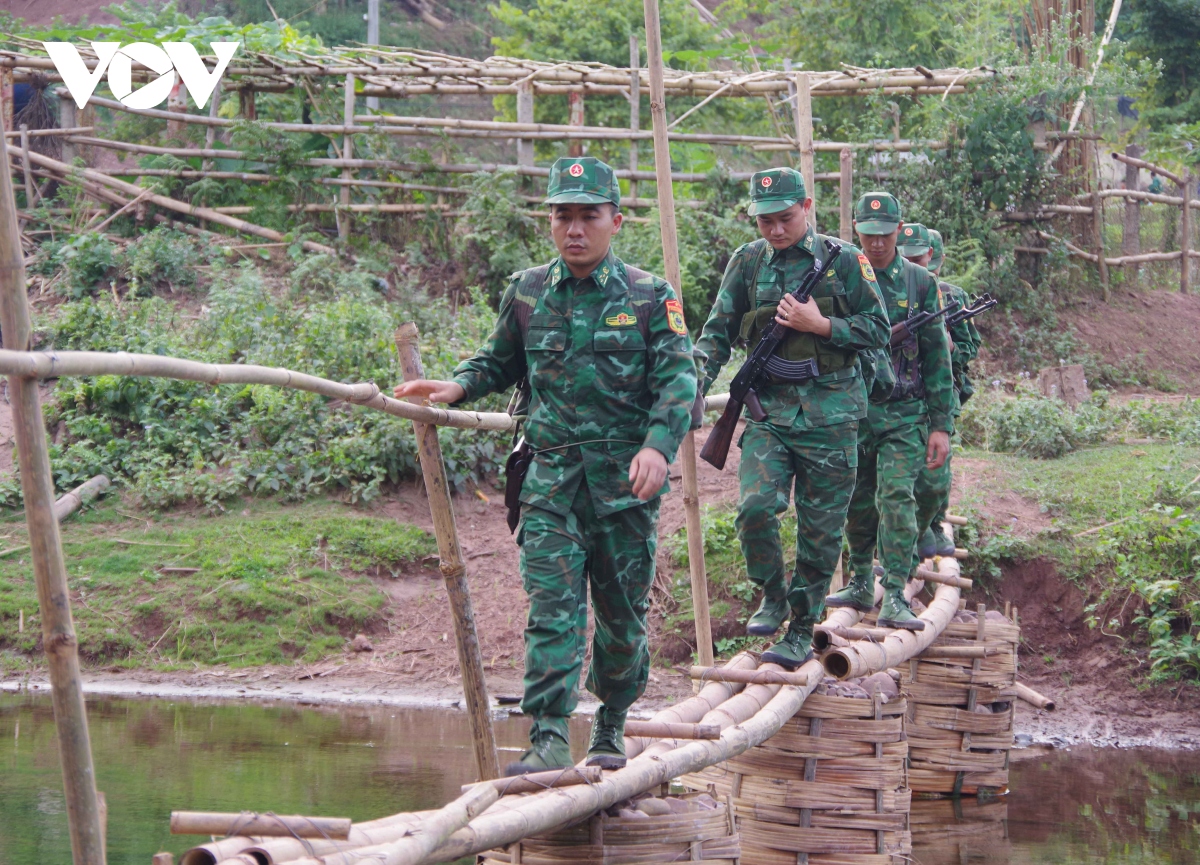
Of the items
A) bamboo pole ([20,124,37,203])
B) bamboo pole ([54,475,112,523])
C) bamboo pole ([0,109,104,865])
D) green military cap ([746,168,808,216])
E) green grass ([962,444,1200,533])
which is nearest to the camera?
bamboo pole ([0,109,104,865])

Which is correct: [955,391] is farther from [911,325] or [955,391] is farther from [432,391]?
[432,391]

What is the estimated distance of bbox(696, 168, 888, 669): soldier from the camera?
5.72m

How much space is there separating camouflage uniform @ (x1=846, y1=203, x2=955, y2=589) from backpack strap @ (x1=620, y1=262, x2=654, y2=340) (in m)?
2.93

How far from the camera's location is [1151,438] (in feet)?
42.3

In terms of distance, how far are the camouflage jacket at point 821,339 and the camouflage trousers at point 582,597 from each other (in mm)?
1534

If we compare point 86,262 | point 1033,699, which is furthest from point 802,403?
point 86,262

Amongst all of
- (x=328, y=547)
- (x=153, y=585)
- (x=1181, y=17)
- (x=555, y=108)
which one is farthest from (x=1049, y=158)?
(x=153, y=585)

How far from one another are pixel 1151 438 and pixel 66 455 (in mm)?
9743

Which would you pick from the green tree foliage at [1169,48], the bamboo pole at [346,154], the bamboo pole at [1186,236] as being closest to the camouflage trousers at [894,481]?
the bamboo pole at [346,154]

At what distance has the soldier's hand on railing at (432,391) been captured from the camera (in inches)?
167

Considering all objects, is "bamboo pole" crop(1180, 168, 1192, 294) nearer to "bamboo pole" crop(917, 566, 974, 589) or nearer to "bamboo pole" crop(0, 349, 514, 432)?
"bamboo pole" crop(917, 566, 974, 589)

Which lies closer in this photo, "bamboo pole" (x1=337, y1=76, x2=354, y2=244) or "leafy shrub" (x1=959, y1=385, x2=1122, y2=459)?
"leafy shrub" (x1=959, y1=385, x2=1122, y2=459)

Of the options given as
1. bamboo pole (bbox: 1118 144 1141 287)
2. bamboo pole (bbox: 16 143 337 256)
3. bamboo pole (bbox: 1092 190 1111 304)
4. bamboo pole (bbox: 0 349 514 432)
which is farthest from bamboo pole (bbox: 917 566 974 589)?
bamboo pole (bbox: 1118 144 1141 287)

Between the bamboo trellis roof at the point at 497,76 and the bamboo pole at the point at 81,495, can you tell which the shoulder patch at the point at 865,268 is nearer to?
the bamboo pole at the point at 81,495
